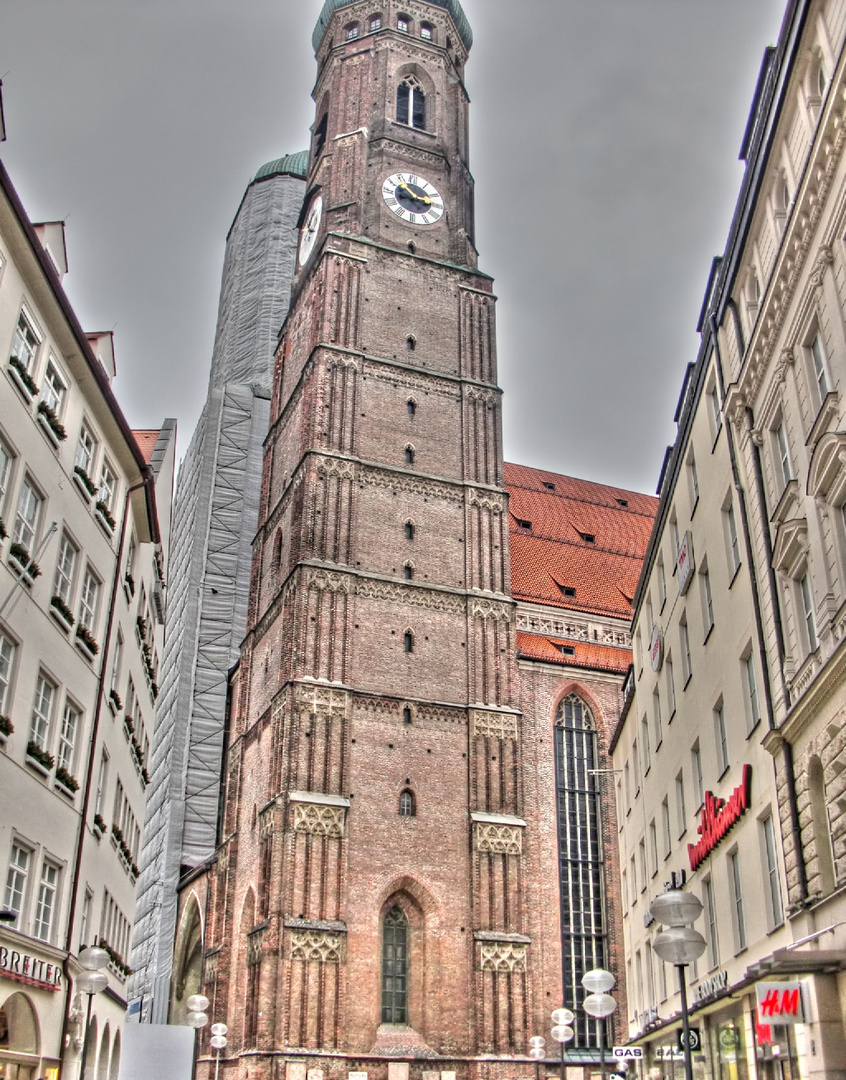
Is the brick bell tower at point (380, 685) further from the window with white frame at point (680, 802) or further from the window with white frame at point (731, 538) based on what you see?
the window with white frame at point (731, 538)

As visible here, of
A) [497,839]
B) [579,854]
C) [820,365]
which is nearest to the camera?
[820,365]

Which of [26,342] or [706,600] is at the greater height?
[26,342]

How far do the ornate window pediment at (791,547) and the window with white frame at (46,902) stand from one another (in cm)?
1057

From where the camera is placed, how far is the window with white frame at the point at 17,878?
47.6ft

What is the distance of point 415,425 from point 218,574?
1710 cm

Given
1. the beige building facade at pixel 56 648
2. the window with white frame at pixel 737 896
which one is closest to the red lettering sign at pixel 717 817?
the window with white frame at pixel 737 896

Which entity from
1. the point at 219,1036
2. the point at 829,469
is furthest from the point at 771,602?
the point at 219,1036

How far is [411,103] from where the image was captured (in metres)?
46.3

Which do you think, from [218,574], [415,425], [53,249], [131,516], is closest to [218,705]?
[218,574]

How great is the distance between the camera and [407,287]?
40625 mm

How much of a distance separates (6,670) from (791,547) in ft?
31.5

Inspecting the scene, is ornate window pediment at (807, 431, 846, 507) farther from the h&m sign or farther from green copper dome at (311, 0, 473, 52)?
green copper dome at (311, 0, 473, 52)

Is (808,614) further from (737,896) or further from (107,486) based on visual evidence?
(107,486)

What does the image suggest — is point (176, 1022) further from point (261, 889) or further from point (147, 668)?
point (147, 668)
